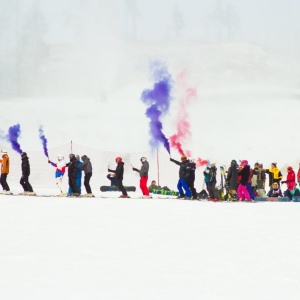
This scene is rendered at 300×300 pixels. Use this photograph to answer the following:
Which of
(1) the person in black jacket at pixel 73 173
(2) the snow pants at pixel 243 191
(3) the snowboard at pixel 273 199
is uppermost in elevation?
(1) the person in black jacket at pixel 73 173

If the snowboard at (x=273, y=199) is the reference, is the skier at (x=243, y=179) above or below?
above

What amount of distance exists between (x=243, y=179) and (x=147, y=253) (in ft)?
42.9

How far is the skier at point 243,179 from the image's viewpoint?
2494 cm

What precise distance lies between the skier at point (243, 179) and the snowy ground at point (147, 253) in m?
4.53

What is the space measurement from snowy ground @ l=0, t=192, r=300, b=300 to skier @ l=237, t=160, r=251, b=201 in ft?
14.9

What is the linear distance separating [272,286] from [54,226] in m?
7.05

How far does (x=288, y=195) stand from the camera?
2634cm

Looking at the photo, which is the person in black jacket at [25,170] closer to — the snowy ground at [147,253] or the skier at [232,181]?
the snowy ground at [147,253]

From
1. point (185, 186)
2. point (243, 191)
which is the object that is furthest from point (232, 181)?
point (185, 186)

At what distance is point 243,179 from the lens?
25.2 m

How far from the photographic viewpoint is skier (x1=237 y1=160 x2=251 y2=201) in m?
24.9

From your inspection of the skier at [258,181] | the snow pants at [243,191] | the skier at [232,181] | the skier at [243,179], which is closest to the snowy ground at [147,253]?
the skier at [243,179]

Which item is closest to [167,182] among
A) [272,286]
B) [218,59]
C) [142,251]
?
[142,251]

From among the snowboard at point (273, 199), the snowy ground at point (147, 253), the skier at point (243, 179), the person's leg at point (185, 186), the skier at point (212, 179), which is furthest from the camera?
the snowboard at point (273, 199)
